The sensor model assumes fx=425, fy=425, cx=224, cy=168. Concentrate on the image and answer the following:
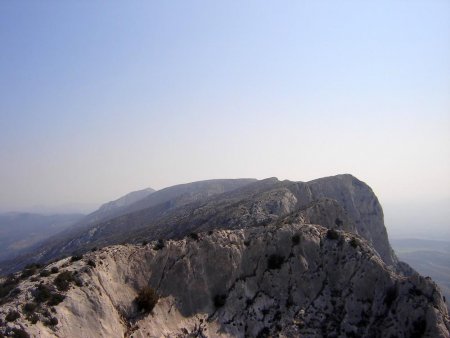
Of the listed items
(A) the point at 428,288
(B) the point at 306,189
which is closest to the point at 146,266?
(A) the point at 428,288

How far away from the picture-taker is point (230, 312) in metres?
36.2

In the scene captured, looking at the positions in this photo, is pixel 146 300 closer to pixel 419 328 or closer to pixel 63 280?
pixel 63 280

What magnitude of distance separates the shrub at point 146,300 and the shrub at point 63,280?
5.54 metres

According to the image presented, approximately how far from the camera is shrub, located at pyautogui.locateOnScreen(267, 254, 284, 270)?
4025 centimetres

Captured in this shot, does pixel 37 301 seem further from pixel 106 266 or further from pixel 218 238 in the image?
pixel 218 238

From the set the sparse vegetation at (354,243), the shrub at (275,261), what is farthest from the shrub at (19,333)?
the sparse vegetation at (354,243)

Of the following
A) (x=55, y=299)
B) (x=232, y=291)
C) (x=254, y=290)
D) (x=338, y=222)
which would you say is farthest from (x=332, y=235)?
(x=55, y=299)

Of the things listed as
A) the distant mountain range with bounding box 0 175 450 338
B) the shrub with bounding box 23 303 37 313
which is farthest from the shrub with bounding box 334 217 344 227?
the shrub with bounding box 23 303 37 313

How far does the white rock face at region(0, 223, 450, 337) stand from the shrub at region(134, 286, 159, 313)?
540 millimetres

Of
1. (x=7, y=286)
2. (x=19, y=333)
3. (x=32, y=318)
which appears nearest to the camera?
(x=19, y=333)

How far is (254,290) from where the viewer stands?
38438mm

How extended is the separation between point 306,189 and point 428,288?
58404 mm

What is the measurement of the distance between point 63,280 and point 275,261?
1916 centimetres

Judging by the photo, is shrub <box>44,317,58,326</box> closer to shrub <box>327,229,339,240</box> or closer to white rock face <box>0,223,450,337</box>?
white rock face <box>0,223,450,337</box>
